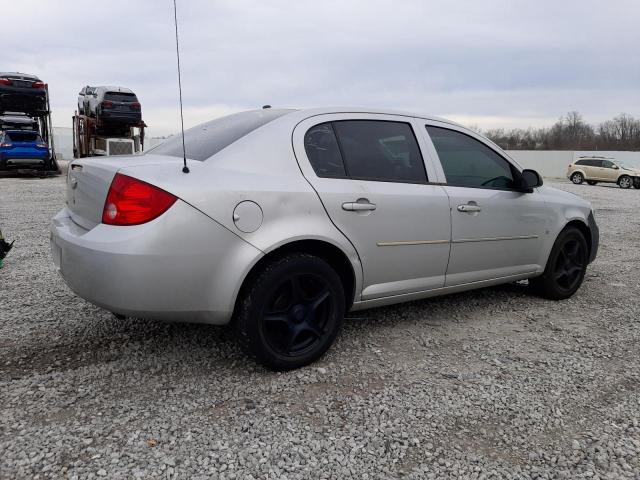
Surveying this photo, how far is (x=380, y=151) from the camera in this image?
133 inches

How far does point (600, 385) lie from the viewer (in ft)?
9.62

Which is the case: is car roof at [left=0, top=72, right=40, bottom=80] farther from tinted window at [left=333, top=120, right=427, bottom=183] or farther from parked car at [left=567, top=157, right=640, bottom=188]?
parked car at [left=567, top=157, right=640, bottom=188]

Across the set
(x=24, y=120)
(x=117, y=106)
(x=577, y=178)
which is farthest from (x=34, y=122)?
(x=577, y=178)

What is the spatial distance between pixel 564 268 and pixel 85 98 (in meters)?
23.0

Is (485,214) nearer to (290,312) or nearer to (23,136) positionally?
(290,312)

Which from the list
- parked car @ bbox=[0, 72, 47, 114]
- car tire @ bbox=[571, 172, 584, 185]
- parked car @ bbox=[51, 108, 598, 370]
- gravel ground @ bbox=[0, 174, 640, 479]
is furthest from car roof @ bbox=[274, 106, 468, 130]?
car tire @ bbox=[571, 172, 584, 185]

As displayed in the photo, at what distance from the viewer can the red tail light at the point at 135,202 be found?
2527 millimetres

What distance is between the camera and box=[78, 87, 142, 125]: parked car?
20406mm

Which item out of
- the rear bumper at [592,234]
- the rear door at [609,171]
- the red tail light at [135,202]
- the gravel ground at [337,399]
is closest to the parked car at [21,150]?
the gravel ground at [337,399]

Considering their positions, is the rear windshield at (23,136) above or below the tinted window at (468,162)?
above

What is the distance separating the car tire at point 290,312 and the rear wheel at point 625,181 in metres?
28.0

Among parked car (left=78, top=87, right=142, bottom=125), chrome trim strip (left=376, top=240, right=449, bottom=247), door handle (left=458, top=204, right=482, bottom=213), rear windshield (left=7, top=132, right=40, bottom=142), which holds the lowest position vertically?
chrome trim strip (left=376, top=240, right=449, bottom=247)

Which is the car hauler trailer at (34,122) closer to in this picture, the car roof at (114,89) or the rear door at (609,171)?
the car roof at (114,89)

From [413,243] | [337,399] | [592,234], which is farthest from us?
[592,234]
